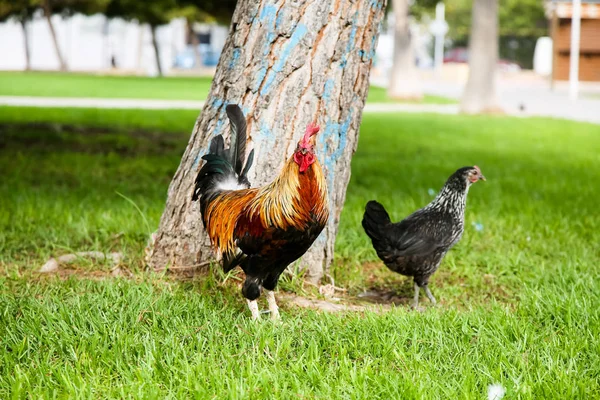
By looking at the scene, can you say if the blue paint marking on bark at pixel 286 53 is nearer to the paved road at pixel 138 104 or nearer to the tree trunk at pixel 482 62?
the paved road at pixel 138 104

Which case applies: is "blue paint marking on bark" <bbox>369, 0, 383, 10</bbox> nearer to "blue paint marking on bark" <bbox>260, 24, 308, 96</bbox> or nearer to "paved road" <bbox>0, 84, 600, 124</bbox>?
"blue paint marking on bark" <bbox>260, 24, 308, 96</bbox>

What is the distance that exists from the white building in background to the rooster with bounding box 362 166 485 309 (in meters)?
50.9

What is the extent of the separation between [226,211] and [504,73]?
47.7 m

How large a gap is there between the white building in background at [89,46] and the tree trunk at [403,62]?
1204 inches

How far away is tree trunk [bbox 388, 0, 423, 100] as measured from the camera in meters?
25.7

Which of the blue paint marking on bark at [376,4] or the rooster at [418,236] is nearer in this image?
the rooster at [418,236]

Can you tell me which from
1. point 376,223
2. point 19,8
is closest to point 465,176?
point 376,223

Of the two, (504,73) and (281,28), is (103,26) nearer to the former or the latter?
(504,73)

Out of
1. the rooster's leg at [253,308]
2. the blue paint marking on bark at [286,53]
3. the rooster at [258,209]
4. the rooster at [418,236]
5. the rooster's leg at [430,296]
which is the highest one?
the blue paint marking on bark at [286,53]

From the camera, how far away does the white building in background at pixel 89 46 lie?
182ft

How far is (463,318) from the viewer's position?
382 cm

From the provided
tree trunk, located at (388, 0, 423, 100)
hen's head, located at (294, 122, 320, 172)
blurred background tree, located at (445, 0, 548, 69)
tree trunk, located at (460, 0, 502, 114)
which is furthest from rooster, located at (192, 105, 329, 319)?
blurred background tree, located at (445, 0, 548, 69)

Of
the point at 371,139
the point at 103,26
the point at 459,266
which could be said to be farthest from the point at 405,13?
the point at 103,26

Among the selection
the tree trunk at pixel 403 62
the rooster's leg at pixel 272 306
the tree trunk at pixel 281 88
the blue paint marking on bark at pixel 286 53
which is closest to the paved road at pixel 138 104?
the tree trunk at pixel 403 62
